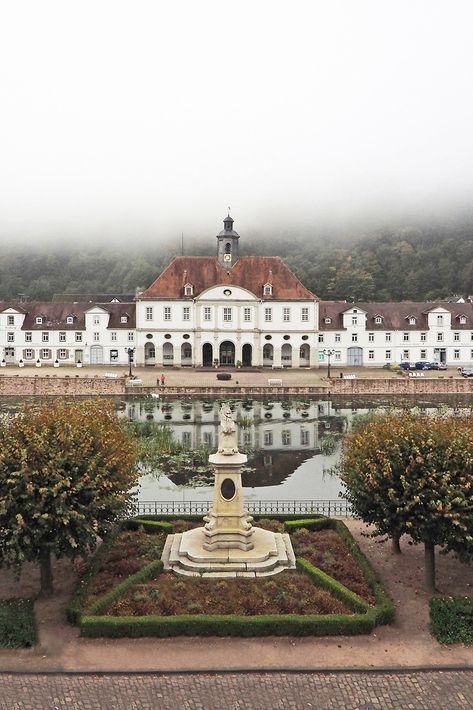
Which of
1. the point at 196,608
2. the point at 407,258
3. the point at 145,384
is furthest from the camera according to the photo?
the point at 407,258

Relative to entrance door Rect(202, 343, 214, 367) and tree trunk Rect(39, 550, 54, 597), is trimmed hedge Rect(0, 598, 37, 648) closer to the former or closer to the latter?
tree trunk Rect(39, 550, 54, 597)

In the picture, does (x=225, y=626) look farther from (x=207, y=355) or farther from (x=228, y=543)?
(x=207, y=355)

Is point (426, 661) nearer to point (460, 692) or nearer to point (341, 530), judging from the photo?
point (460, 692)

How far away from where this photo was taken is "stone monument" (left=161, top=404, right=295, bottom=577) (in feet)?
55.8

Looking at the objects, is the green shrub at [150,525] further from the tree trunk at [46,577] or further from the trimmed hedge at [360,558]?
the tree trunk at [46,577]

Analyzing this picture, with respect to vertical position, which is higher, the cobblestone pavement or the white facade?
the white facade

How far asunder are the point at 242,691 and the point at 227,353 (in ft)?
193

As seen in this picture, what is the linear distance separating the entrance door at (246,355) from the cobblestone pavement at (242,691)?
191 ft

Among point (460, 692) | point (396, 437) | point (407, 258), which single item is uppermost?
point (407, 258)

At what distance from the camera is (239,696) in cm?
1215

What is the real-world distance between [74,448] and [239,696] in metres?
7.07

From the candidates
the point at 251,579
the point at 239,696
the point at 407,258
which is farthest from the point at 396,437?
the point at 407,258

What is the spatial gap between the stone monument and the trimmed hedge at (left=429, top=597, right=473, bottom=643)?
415cm

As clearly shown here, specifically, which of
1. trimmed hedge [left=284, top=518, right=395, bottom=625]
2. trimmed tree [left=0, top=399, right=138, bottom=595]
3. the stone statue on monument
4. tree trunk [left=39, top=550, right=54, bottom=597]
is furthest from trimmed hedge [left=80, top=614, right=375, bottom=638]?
the stone statue on monument
